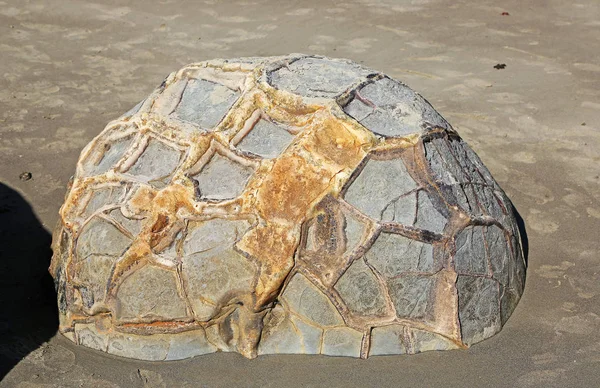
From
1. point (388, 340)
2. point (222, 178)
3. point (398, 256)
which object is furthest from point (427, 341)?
point (222, 178)

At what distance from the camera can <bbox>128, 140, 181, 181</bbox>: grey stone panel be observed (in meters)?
3.40

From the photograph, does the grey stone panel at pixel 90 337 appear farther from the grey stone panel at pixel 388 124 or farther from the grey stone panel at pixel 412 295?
the grey stone panel at pixel 388 124

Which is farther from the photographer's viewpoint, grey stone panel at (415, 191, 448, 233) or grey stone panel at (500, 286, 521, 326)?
grey stone panel at (500, 286, 521, 326)

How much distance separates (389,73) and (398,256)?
145 inches

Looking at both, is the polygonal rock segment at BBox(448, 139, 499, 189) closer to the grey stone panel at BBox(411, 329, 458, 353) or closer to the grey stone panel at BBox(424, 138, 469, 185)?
the grey stone panel at BBox(424, 138, 469, 185)

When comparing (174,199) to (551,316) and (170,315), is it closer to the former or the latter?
(170,315)

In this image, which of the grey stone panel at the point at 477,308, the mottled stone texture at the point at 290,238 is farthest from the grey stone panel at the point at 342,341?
the grey stone panel at the point at 477,308

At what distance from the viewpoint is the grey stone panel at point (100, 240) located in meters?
3.30

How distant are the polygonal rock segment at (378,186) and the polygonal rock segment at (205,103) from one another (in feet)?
2.34

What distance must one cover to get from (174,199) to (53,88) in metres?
3.44

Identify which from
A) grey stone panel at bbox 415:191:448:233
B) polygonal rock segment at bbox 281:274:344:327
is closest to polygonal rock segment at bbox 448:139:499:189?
grey stone panel at bbox 415:191:448:233

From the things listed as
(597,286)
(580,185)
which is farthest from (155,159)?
(580,185)

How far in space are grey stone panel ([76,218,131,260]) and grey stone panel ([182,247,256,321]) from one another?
1.07ft

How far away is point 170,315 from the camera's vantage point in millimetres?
3211
